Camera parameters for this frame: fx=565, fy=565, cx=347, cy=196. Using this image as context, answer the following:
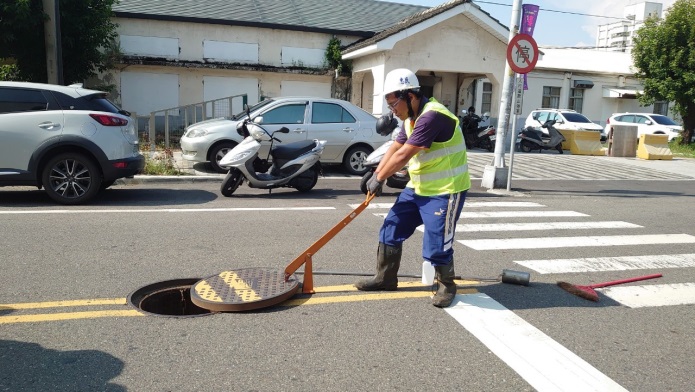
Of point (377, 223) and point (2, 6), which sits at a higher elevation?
point (2, 6)

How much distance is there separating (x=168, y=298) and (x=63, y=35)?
13.4m

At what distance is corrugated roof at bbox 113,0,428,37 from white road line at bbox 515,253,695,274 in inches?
650

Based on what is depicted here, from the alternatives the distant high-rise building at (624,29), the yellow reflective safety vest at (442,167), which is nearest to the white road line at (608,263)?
the yellow reflective safety vest at (442,167)

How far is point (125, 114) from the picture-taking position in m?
8.77

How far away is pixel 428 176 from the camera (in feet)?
14.7

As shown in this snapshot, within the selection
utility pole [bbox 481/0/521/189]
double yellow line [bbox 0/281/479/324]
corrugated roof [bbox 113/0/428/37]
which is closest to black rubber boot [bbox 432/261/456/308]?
double yellow line [bbox 0/281/479/324]

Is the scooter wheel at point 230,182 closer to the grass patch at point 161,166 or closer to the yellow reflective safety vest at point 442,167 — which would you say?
the grass patch at point 161,166

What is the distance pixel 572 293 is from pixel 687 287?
4.27ft

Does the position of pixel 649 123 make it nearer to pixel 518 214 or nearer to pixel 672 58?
pixel 672 58

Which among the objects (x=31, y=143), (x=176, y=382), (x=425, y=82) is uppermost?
(x=425, y=82)

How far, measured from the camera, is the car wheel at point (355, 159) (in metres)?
12.6

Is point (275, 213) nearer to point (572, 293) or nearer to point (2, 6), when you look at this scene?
point (572, 293)

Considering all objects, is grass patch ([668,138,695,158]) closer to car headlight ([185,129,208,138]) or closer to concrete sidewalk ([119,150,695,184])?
concrete sidewalk ([119,150,695,184])

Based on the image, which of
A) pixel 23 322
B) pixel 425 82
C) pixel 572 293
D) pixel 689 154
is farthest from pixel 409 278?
pixel 689 154
